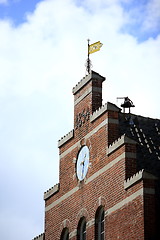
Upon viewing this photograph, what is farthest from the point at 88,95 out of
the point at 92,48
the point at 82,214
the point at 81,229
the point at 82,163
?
the point at 81,229

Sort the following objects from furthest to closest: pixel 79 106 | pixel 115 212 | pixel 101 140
Answer: pixel 79 106
pixel 101 140
pixel 115 212

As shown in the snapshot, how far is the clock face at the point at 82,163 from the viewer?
130 feet

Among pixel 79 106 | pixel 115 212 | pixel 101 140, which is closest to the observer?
pixel 115 212

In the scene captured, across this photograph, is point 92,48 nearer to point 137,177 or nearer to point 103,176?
point 103,176

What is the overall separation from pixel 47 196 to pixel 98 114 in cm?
497

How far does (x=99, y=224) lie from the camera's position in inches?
1483

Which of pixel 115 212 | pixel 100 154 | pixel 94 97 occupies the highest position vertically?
pixel 94 97

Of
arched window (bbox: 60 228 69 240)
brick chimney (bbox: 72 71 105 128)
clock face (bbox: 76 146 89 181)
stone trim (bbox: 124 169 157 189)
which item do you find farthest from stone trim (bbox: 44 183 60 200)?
stone trim (bbox: 124 169 157 189)

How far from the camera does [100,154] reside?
38562mm

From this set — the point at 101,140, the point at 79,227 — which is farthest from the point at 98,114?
the point at 79,227

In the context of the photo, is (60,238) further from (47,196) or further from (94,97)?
(94,97)

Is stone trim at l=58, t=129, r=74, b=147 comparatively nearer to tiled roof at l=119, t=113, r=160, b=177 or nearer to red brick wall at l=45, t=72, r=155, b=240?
red brick wall at l=45, t=72, r=155, b=240

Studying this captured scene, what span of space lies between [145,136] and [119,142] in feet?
10.0

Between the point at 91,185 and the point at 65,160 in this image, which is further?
the point at 65,160
